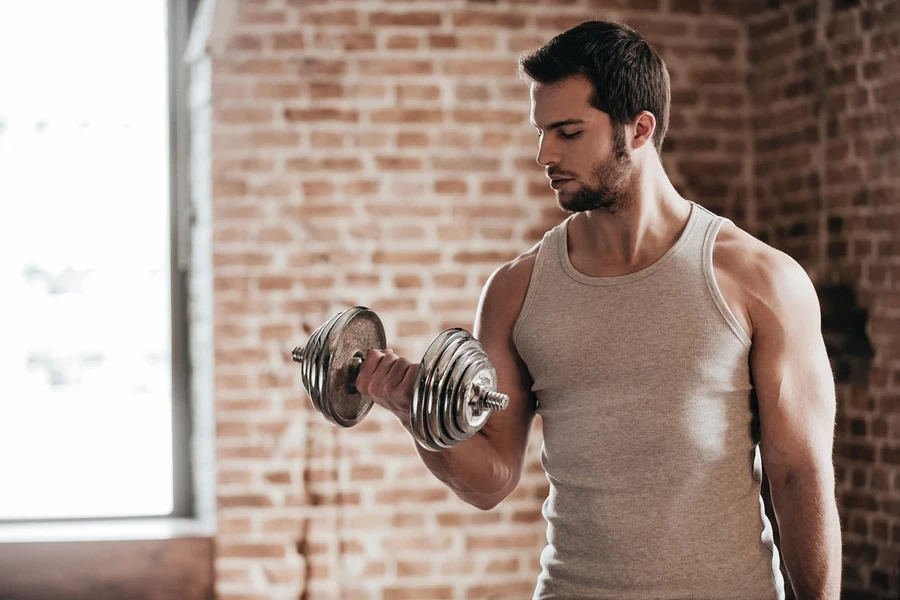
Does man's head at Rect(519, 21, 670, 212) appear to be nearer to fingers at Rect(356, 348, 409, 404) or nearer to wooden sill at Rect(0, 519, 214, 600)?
fingers at Rect(356, 348, 409, 404)

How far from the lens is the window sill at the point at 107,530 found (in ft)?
9.37

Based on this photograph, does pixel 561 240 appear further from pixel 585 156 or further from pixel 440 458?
pixel 440 458

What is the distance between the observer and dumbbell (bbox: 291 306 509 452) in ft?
4.94

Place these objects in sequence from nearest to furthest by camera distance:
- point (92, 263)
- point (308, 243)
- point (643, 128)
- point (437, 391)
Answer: point (437, 391) → point (643, 128) → point (308, 243) → point (92, 263)

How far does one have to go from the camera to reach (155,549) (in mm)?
2859

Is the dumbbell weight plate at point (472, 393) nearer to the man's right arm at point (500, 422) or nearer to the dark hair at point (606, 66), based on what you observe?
the man's right arm at point (500, 422)

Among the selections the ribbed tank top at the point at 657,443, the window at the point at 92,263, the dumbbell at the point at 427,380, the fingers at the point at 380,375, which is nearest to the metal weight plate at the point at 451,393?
the dumbbell at the point at 427,380

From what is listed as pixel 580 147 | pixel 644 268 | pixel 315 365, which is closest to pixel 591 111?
pixel 580 147

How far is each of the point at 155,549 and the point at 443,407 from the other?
1.73 metres

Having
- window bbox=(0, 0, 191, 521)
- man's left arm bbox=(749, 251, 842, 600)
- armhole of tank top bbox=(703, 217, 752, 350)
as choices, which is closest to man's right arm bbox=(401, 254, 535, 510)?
armhole of tank top bbox=(703, 217, 752, 350)

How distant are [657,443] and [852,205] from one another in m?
1.54

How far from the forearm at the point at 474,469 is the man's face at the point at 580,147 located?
19.2 inches

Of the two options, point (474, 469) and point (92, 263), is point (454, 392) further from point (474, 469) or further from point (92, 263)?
point (92, 263)

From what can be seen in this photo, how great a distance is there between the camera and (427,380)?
4.93ft
